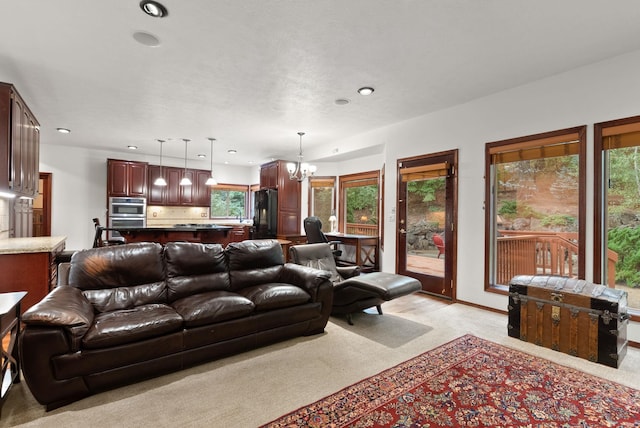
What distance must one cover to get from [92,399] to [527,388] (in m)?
3.06

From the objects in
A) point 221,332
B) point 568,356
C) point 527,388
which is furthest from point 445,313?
point 221,332

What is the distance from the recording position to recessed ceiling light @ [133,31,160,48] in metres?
2.67

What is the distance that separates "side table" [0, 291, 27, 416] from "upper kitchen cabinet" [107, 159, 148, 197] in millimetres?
5868

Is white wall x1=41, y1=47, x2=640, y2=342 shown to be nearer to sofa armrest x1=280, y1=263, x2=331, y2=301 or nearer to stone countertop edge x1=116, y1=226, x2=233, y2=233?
sofa armrest x1=280, y1=263, x2=331, y2=301

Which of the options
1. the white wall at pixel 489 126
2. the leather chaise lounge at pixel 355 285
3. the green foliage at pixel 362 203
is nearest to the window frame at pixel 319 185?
the green foliage at pixel 362 203

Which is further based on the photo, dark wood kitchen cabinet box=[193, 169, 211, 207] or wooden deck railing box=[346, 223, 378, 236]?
dark wood kitchen cabinet box=[193, 169, 211, 207]

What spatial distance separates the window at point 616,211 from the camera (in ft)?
10.0

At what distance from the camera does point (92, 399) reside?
6.77ft

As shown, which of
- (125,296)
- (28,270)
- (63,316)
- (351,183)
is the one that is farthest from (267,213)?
(63,316)

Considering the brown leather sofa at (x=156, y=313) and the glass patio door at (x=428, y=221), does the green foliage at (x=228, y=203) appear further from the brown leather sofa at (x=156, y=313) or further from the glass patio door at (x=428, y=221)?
the brown leather sofa at (x=156, y=313)

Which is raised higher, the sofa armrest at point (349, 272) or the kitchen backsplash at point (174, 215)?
the kitchen backsplash at point (174, 215)

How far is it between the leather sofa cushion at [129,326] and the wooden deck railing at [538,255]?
Result: 392 cm

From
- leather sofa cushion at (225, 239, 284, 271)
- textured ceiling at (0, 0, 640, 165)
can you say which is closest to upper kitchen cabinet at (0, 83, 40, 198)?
textured ceiling at (0, 0, 640, 165)

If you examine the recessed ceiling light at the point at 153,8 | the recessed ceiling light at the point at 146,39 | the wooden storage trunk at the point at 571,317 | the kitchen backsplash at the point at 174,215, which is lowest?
the wooden storage trunk at the point at 571,317
